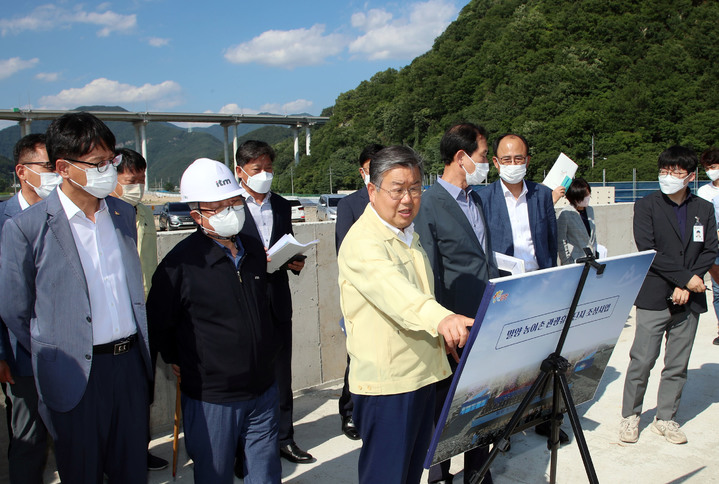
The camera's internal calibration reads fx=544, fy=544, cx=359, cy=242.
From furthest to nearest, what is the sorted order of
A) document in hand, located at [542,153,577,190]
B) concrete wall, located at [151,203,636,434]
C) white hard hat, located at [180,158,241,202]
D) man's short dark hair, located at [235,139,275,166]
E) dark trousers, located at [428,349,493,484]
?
concrete wall, located at [151,203,636,434] < document in hand, located at [542,153,577,190] < man's short dark hair, located at [235,139,275,166] < dark trousers, located at [428,349,493,484] < white hard hat, located at [180,158,241,202]

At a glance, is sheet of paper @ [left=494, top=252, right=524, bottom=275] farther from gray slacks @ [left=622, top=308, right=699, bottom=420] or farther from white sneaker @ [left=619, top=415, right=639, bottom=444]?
white sneaker @ [left=619, top=415, right=639, bottom=444]

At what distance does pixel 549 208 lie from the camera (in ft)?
13.3

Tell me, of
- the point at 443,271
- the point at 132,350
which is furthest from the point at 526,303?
the point at 132,350

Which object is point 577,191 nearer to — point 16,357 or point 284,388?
point 284,388

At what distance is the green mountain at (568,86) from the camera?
54344 mm

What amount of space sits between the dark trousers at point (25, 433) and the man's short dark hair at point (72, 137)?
3.84ft

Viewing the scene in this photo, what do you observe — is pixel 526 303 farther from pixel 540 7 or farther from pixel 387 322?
pixel 540 7

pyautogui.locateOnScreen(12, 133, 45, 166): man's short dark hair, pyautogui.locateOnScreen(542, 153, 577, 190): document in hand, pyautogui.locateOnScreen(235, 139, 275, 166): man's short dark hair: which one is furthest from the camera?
pyautogui.locateOnScreen(542, 153, 577, 190): document in hand

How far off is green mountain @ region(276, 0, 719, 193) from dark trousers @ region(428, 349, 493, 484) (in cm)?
4008

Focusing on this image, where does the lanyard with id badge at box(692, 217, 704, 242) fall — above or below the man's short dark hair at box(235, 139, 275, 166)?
below

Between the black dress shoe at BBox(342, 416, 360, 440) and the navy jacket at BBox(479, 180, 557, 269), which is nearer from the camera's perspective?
the navy jacket at BBox(479, 180, 557, 269)

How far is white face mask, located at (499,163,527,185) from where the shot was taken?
154 inches

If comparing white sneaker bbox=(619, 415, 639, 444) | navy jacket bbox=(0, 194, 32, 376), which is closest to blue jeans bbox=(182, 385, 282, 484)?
navy jacket bbox=(0, 194, 32, 376)

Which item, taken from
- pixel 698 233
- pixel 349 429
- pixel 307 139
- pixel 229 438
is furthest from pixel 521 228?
pixel 307 139
